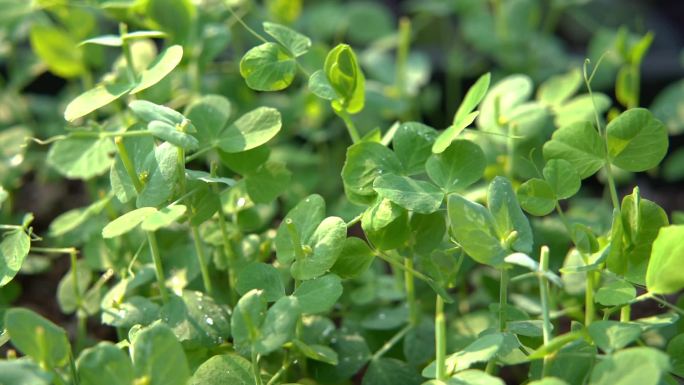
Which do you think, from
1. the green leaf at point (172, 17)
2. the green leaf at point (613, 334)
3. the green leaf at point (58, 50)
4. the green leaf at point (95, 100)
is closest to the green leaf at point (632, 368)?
the green leaf at point (613, 334)

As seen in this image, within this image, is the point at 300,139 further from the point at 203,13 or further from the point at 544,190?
the point at 544,190

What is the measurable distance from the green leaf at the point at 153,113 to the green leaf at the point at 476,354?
0.28 m

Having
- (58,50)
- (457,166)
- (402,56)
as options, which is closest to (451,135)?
(457,166)

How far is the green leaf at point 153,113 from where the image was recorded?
2.16 ft

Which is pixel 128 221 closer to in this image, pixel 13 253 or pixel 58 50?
pixel 13 253

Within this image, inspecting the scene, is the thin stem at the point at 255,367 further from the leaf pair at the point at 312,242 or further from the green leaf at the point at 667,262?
the green leaf at the point at 667,262

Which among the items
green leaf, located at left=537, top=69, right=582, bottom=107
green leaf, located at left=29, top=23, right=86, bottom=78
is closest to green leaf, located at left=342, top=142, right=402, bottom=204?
green leaf, located at left=537, top=69, right=582, bottom=107

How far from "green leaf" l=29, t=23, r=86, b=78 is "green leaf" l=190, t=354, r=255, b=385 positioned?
0.60 m

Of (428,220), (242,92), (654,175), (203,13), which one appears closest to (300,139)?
(242,92)

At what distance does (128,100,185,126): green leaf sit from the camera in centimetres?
66

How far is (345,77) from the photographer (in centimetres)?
75

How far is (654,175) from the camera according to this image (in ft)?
4.60

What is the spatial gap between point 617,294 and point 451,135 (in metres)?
0.19

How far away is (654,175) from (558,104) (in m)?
0.43
